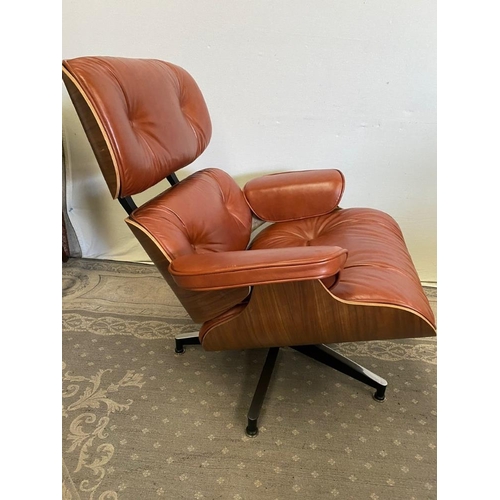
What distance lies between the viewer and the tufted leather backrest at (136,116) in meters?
1.03

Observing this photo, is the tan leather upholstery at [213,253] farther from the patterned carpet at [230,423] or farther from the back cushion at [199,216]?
the patterned carpet at [230,423]

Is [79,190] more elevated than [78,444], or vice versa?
[79,190]

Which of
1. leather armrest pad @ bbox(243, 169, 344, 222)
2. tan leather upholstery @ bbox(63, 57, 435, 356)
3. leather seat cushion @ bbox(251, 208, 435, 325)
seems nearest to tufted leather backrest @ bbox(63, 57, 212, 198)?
tan leather upholstery @ bbox(63, 57, 435, 356)

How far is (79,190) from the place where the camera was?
7.20ft

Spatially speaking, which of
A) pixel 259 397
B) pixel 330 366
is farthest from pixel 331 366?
pixel 259 397

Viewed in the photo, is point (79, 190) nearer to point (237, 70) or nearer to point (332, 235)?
point (237, 70)

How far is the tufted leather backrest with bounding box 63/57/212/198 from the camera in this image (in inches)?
40.5

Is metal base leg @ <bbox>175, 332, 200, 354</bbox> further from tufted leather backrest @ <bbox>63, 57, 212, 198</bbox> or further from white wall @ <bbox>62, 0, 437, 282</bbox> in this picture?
white wall @ <bbox>62, 0, 437, 282</bbox>

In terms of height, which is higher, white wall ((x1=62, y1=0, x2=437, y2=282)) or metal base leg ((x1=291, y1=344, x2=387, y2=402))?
white wall ((x1=62, y1=0, x2=437, y2=282))

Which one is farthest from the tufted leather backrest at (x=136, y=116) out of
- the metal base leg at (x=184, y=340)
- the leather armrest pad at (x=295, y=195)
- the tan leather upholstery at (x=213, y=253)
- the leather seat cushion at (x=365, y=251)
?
the metal base leg at (x=184, y=340)

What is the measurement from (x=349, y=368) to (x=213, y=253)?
1.99 feet

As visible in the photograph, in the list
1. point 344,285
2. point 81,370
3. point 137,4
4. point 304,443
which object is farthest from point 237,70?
point 304,443
